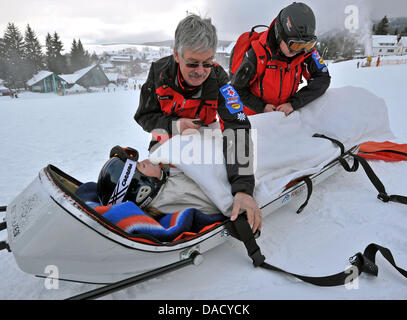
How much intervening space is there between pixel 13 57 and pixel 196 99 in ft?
120

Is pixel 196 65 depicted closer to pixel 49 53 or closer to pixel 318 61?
pixel 318 61

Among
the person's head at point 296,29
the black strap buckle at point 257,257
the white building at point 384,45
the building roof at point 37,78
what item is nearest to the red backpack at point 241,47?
the person's head at point 296,29

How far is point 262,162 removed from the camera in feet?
7.10

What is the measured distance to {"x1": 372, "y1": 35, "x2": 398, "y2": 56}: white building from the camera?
40656 mm

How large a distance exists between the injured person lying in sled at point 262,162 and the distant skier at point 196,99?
0.45ft

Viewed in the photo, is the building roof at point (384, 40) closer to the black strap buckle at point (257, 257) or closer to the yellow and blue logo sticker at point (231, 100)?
the yellow and blue logo sticker at point (231, 100)

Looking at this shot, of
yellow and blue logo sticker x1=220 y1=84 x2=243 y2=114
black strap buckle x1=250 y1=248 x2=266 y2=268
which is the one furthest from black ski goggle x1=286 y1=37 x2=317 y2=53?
black strap buckle x1=250 y1=248 x2=266 y2=268

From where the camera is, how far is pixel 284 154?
232 cm

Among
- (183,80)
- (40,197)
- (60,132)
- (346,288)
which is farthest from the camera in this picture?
(60,132)

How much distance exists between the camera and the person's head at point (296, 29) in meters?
2.44

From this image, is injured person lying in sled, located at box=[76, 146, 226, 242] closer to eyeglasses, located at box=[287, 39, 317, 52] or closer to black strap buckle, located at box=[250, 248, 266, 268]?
black strap buckle, located at box=[250, 248, 266, 268]
